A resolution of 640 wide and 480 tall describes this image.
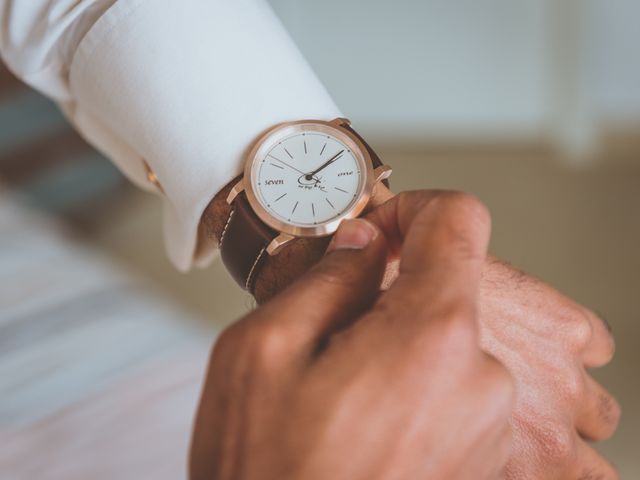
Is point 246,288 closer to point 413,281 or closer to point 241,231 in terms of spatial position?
point 241,231

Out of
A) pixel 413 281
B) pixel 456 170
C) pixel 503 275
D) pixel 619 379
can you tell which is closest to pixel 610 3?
pixel 456 170

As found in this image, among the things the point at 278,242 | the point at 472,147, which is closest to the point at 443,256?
the point at 278,242

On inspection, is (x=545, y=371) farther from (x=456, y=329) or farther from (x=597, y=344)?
(x=456, y=329)

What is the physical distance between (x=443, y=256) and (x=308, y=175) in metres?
0.30

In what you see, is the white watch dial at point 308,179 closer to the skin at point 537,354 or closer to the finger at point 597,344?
the skin at point 537,354

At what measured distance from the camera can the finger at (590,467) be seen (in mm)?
795

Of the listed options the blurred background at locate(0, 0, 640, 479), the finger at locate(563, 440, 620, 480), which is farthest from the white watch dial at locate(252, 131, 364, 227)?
the blurred background at locate(0, 0, 640, 479)

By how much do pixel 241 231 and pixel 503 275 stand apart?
28 centimetres

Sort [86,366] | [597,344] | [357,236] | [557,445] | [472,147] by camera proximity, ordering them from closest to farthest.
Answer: [357,236]
[557,445]
[597,344]
[86,366]
[472,147]

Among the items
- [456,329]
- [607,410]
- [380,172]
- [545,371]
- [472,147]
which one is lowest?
[472,147]

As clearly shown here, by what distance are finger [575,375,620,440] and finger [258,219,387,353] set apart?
0.35 meters

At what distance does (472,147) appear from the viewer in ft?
8.79

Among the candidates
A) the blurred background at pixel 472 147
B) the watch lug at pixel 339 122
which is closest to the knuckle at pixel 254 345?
the watch lug at pixel 339 122

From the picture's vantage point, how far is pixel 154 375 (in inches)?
48.7
